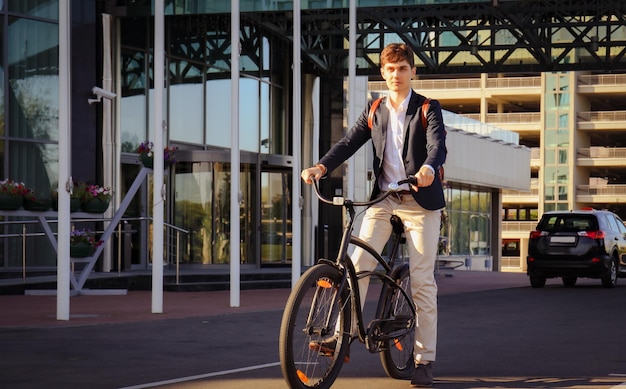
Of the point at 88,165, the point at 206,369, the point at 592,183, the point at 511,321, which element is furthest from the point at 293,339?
the point at 592,183

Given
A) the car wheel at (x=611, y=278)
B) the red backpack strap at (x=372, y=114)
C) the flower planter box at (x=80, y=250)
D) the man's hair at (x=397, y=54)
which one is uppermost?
the man's hair at (x=397, y=54)

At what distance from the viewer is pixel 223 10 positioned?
25.0m

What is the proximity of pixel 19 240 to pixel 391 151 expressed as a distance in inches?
642

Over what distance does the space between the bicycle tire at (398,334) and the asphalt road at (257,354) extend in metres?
0.12

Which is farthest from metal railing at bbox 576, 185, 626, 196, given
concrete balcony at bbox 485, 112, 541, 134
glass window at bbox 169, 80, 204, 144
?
glass window at bbox 169, 80, 204, 144

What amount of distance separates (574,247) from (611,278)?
114 cm

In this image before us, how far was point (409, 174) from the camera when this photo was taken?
7.66 metres

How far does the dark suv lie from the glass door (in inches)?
301

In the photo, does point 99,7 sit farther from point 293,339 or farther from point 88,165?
point 293,339

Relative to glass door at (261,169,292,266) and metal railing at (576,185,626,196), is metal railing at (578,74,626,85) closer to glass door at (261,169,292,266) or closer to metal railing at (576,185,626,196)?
metal railing at (576,185,626,196)

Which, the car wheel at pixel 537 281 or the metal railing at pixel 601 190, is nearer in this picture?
the car wheel at pixel 537 281

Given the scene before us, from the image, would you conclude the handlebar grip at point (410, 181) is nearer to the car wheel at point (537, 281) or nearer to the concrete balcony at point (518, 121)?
the car wheel at point (537, 281)

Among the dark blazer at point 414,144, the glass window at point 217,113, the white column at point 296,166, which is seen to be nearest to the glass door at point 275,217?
the glass window at point 217,113

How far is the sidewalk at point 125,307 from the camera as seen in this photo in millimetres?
14331
